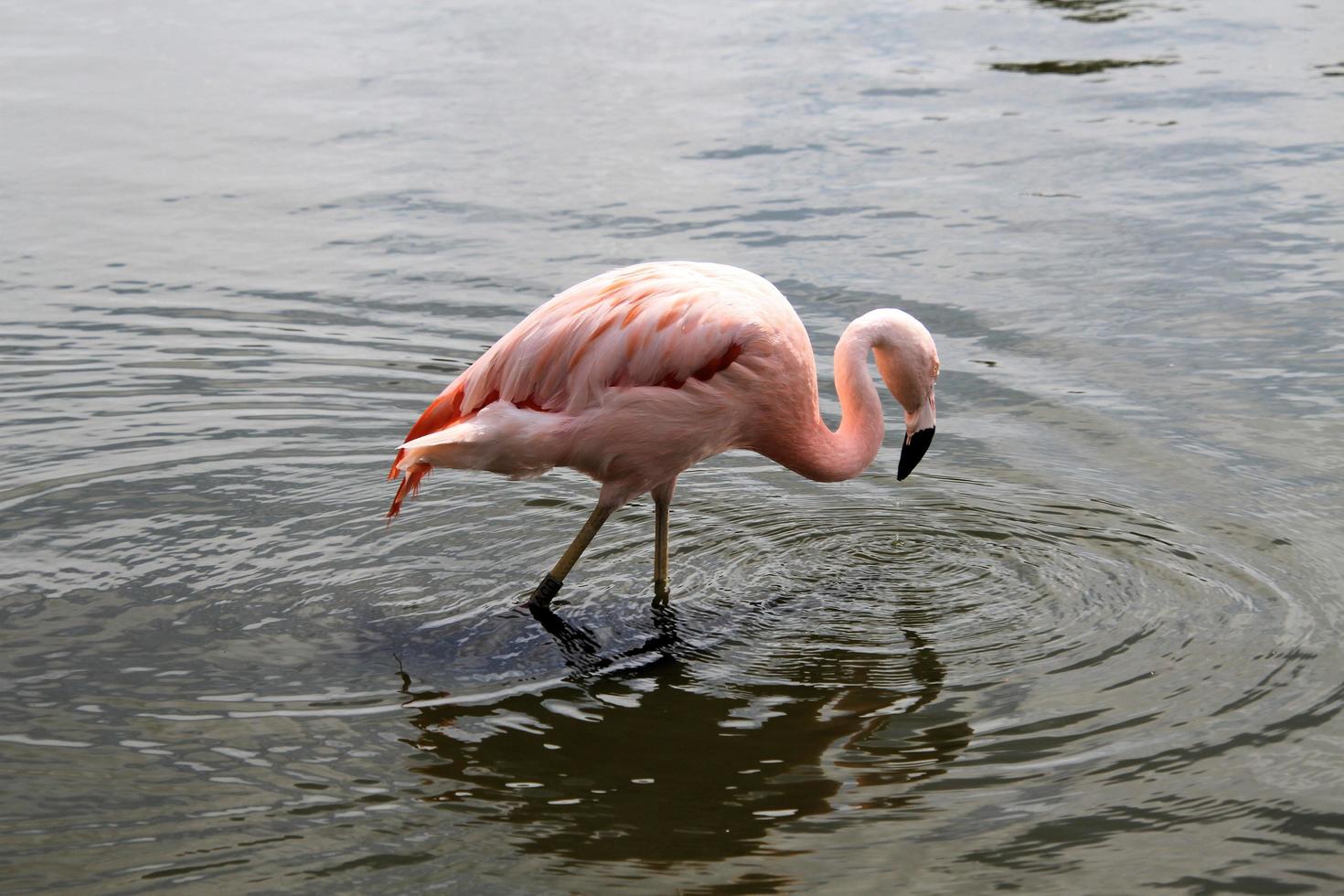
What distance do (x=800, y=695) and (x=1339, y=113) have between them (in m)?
8.04

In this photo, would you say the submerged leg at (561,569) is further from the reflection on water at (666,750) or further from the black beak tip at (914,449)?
the black beak tip at (914,449)

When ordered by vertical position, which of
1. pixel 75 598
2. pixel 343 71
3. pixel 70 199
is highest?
pixel 343 71

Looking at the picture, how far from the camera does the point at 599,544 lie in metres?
6.25

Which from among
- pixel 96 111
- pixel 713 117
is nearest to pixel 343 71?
pixel 96 111

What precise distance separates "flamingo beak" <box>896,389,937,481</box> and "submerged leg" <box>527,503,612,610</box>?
1108 mm

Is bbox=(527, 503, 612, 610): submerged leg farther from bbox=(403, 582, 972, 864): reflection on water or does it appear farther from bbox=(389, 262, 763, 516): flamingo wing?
bbox=(389, 262, 763, 516): flamingo wing

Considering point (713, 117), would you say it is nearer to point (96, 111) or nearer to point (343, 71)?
point (343, 71)

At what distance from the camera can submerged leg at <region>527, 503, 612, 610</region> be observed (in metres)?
5.50

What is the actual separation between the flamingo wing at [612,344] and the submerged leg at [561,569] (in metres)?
0.45

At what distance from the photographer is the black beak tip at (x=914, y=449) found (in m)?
5.69

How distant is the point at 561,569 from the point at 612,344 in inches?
32.8

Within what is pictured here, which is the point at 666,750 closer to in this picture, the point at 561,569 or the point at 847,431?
the point at 561,569

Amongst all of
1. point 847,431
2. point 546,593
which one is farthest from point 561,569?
point 847,431

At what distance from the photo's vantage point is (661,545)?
226 inches
